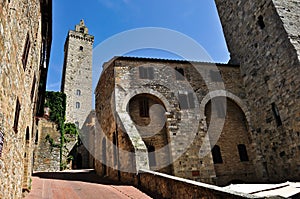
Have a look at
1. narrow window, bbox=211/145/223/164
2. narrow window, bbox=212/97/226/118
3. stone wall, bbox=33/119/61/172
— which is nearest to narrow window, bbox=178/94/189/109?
narrow window, bbox=212/97/226/118

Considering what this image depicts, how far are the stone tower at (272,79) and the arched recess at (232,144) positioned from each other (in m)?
0.53

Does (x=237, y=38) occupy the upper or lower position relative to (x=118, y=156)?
upper

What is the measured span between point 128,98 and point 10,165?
824 centimetres

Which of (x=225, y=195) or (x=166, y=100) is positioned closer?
(x=225, y=195)

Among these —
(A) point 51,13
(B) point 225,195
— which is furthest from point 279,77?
(A) point 51,13

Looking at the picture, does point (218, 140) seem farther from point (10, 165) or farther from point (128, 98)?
point (10, 165)

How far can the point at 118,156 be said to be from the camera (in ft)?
37.7

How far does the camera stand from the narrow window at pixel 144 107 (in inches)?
501

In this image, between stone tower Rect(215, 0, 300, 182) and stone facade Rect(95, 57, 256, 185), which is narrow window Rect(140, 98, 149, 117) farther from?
stone tower Rect(215, 0, 300, 182)

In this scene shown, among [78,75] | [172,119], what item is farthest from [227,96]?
[78,75]

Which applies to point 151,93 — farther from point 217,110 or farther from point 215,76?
point 215,76

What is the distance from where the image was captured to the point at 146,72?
13453mm

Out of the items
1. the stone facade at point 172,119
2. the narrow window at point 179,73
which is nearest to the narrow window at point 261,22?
the stone facade at point 172,119

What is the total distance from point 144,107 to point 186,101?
2.51 m
